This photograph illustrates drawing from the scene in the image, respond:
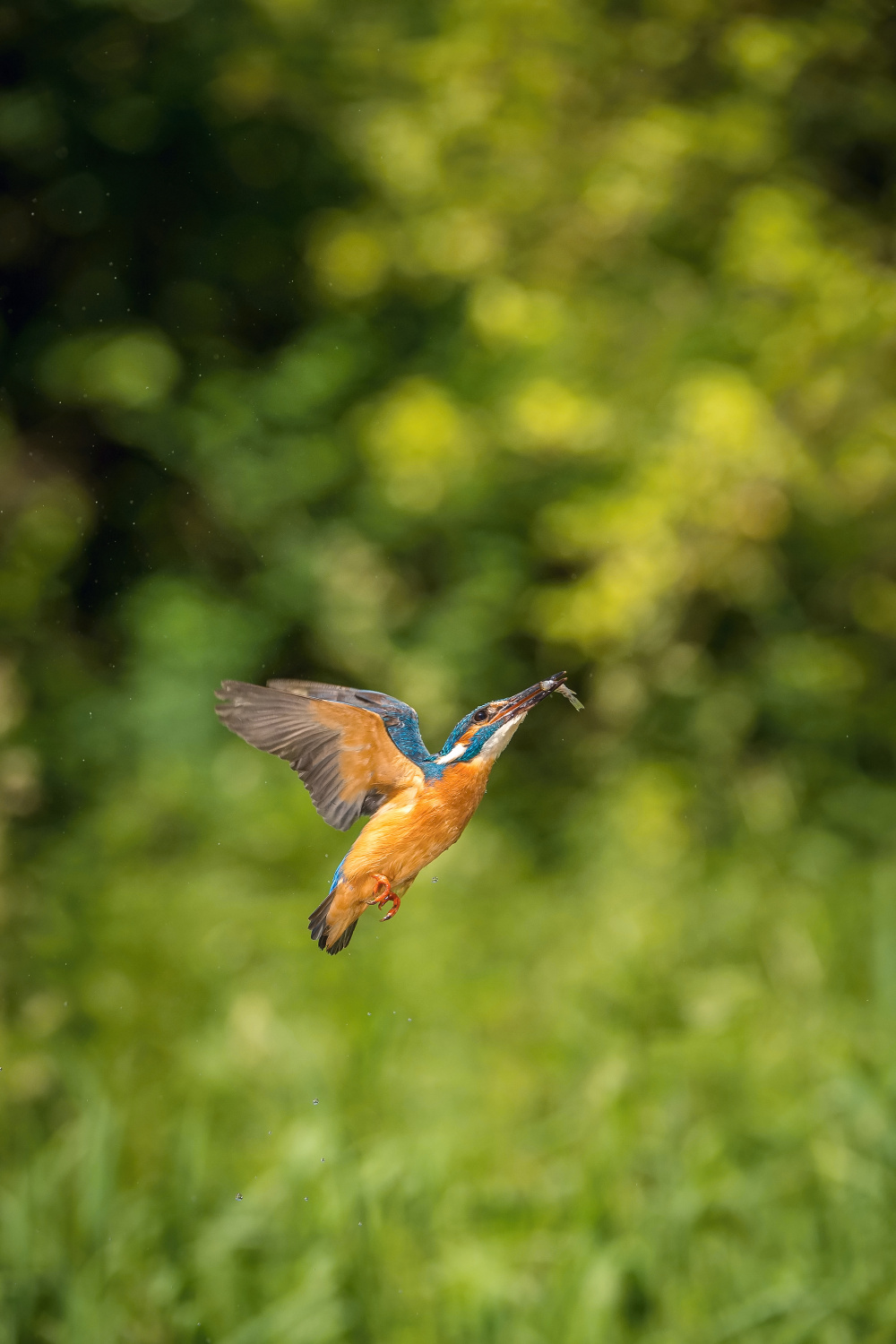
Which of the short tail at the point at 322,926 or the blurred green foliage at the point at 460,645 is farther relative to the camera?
the blurred green foliage at the point at 460,645

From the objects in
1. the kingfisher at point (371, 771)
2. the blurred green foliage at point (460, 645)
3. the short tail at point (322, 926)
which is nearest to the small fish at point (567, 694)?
the kingfisher at point (371, 771)

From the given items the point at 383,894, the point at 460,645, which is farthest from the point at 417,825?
the point at 460,645

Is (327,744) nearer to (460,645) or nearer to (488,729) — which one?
(488,729)

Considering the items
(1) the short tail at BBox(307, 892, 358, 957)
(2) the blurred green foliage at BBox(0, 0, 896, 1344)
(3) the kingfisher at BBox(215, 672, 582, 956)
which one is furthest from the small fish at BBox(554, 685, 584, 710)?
(2) the blurred green foliage at BBox(0, 0, 896, 1344)

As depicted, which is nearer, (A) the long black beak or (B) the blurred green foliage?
(A) the long black beak

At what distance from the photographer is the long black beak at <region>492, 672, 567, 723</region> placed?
407 mm

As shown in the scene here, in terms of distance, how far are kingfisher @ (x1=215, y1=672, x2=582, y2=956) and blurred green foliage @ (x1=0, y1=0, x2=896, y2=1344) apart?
651 mm

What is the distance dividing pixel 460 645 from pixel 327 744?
5.20 feet

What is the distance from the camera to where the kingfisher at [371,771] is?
0.46 meters

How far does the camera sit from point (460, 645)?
2074 mm

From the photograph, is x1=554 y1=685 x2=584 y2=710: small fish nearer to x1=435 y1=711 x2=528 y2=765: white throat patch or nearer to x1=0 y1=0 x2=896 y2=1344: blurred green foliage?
x1=435 y1=711 x2=528 y2=765: white throat patch

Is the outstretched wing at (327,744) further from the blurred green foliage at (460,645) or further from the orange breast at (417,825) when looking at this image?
the blurred green foliage at (460,645)

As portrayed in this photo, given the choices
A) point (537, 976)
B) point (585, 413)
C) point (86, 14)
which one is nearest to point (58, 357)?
point (86, 14)

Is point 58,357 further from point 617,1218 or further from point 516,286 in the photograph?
point 617,1218
